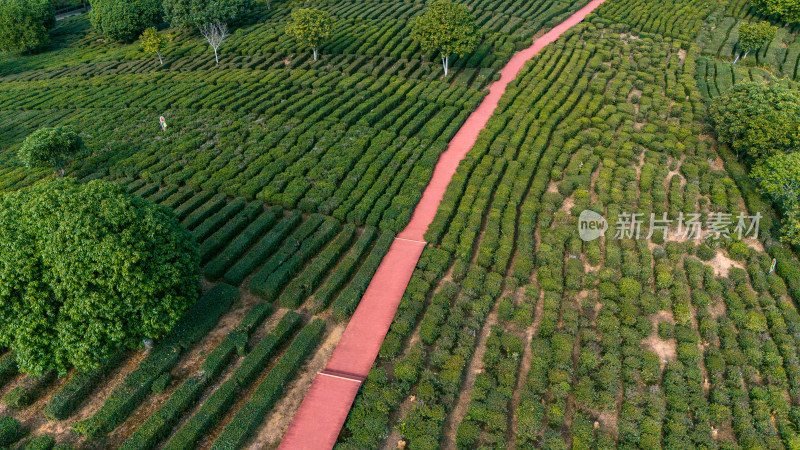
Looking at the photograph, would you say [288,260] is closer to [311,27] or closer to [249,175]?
[249,175]

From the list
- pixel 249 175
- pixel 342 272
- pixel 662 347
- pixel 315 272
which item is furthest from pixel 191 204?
pixel 662 347

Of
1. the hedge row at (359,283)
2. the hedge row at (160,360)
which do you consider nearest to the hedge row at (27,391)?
the hedge row at (160,360)

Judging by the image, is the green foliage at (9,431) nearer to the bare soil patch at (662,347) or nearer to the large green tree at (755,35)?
the bare soil patch at (662,347)

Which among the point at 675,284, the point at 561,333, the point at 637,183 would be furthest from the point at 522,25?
the point at 561,333

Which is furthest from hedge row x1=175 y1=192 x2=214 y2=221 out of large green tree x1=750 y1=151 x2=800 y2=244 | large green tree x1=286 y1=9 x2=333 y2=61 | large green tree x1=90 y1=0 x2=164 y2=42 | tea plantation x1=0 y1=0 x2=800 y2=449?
large green tree x1=90 y1=0 x2=164 y2=42

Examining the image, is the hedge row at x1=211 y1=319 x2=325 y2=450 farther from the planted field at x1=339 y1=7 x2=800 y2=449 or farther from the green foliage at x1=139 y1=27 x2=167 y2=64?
the green foliage at x1=139 y1=27 x2=167 y2=64
